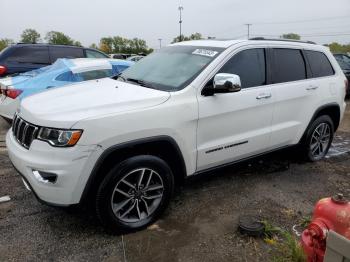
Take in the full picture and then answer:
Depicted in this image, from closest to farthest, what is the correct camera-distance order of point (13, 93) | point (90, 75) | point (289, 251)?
point (289, 251)
point (13, 93)
point (90, 75)

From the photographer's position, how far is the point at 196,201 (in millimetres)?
4066

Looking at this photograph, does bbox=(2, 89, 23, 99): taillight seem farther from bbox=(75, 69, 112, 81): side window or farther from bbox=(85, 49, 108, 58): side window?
bbox=(85, 49, 108, 58): side window

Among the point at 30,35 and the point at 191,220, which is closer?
the point at 191,220

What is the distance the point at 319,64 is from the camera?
505 centimetres

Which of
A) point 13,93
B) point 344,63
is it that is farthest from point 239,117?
point 344,63

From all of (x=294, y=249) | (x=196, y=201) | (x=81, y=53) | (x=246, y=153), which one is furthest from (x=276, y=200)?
(x=81, y=53)

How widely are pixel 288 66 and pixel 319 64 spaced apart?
0.76 meters

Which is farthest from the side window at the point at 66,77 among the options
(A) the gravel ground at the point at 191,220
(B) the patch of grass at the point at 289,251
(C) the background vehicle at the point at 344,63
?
(C) the background vehicle at the point at 344,63

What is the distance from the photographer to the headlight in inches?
112

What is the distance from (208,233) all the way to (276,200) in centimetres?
114

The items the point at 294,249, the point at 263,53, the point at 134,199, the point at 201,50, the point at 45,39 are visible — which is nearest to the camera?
the point at 294,249

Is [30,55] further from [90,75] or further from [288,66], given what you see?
[288,66]

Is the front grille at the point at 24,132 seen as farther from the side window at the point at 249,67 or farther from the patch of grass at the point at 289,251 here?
the patch of grass at the point at 289,251

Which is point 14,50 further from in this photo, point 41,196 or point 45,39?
point 45,39
